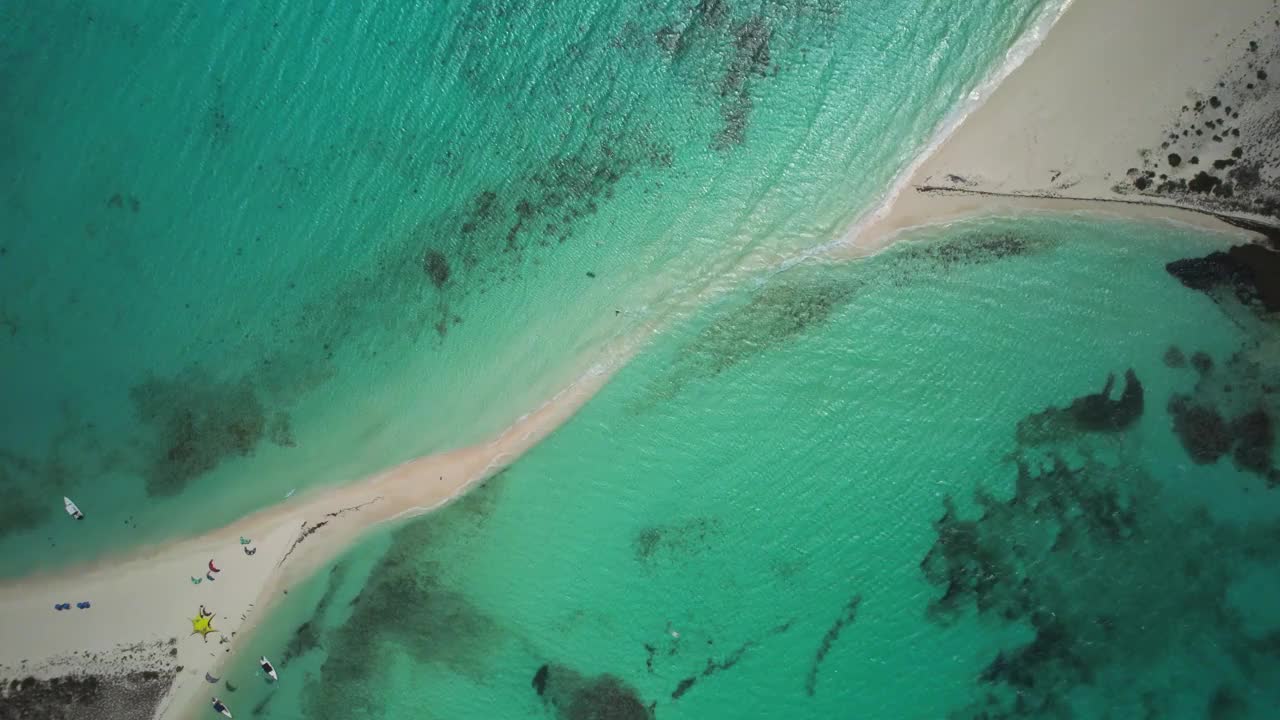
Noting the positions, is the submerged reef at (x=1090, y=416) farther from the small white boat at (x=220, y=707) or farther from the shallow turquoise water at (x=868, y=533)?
the small white boat at (x=220, y=707)

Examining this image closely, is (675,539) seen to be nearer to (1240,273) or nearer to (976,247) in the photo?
(976,247)

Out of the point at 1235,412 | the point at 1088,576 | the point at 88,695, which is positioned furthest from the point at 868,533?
the point at 88,695

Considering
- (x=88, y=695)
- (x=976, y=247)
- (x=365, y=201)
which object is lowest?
(x=88, y=695)

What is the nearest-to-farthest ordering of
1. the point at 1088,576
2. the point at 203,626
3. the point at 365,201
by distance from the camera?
the point at 203,626 → the point at 1088,576 → the point at 365,201

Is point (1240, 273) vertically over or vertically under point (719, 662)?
over

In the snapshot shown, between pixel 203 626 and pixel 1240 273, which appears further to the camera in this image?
pixel 1240 273

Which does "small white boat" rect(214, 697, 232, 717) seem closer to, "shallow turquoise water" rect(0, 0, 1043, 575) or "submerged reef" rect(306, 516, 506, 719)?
"submerged reef" rect(306, 516, 506, 719)

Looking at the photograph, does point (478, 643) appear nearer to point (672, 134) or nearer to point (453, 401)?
point (453, 401)

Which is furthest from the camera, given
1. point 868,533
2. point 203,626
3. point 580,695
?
point 868,533
